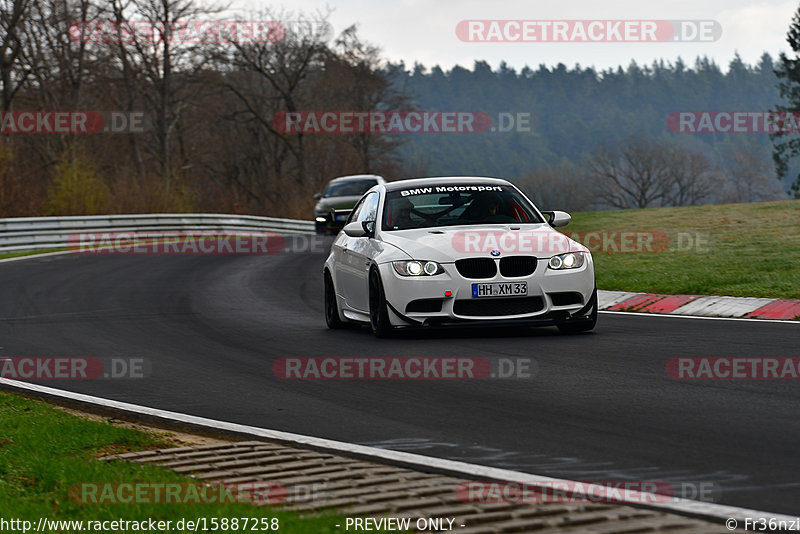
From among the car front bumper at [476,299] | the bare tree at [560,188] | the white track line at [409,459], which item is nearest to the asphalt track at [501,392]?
the white track line at [409,459]

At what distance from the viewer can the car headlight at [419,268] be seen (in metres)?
11.2

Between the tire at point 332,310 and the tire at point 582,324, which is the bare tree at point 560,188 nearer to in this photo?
the tire at point 332,310

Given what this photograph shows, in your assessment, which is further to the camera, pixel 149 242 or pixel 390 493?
pixel 149 242

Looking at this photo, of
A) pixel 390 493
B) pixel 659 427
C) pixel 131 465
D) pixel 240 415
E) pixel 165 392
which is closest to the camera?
pixel 390 493

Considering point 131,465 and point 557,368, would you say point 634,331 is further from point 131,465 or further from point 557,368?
point 131,465

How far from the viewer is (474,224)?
12.2m

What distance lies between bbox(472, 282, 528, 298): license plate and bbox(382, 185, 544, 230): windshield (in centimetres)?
133

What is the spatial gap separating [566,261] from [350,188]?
2860cm

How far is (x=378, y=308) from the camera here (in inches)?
460

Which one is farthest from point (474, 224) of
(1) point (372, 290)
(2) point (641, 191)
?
(2) point (641, 191)

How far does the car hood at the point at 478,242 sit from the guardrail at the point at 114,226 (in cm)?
2171

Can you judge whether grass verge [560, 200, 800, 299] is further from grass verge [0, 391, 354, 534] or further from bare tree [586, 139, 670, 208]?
bare tree [586, 139, 670, 208]

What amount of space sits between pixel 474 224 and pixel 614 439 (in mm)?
5996

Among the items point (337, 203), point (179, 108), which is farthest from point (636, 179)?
point (337, 203)
